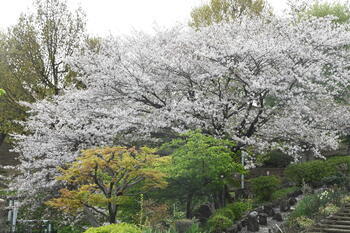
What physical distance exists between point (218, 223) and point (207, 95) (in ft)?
18.1

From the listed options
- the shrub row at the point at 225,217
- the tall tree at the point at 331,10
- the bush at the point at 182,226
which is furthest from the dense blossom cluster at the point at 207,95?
the tall tree at the point at 331,10

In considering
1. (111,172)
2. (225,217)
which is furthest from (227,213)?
(111,172)

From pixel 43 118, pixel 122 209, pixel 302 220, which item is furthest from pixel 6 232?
pixel 302 220

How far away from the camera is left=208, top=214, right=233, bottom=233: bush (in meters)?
8.97

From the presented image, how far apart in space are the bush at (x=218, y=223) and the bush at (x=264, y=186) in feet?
16.2

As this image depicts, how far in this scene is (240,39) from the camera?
12.2 meters

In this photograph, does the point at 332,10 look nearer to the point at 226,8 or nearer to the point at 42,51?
the point at 226,8

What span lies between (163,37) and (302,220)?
874 cm

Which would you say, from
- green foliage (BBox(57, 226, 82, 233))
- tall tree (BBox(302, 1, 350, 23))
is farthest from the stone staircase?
tall tree (BBox(302, 1, 350, 23))

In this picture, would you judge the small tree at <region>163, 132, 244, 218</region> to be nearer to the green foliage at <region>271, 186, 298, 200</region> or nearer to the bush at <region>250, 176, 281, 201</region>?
the bush at <region>250, 176, 281, 201</region>

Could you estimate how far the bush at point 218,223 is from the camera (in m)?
8.97

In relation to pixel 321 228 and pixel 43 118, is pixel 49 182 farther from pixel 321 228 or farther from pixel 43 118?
pixel 321 228

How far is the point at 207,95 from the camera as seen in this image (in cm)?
1320

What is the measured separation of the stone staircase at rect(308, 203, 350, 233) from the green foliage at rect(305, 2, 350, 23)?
14.6 metres
